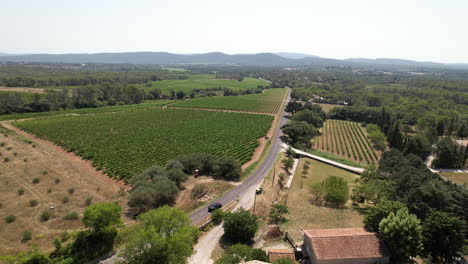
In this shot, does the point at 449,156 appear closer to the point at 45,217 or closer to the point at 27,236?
the point at 45,217

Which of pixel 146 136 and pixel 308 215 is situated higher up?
pixel 308 215

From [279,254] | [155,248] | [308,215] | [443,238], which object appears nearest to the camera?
[155,248]

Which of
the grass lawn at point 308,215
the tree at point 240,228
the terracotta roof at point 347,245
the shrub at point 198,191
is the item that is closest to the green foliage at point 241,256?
the tree at point 240,228

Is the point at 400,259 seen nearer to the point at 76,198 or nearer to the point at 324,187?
the point at 324,187

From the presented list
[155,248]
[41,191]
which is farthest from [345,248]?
[41,191]

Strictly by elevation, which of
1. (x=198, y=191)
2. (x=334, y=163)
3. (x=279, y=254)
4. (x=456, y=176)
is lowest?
(x=456, y=176)

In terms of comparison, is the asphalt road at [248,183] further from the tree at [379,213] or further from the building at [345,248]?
the tree at [379,213]
